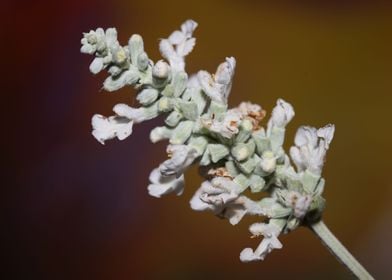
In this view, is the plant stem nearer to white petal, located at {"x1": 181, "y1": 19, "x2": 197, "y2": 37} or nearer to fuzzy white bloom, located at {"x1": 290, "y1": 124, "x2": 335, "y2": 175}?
fuzzy white bloom, located at {"x1": 290, "y1": 124, "x2": 335, "y2": 175}

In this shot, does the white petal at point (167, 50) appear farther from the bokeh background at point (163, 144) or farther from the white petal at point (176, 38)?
the bokeh background at point (163, 144)

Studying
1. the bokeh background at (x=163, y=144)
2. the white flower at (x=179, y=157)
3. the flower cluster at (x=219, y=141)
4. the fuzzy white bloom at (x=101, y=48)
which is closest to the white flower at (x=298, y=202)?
the flower cluster at (x=219, y=141)

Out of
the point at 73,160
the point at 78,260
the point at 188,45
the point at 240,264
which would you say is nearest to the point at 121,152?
the point at 73,160

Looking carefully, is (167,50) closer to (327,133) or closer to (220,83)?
(220,83)

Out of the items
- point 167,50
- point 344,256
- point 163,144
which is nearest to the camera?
point 344,256

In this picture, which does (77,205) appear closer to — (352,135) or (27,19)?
(27,19)

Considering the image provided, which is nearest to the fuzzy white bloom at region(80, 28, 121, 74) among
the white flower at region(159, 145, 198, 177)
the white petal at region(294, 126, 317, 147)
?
the white flower at region(159, 145, 198, 177)

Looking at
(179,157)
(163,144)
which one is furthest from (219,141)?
(163,144)
